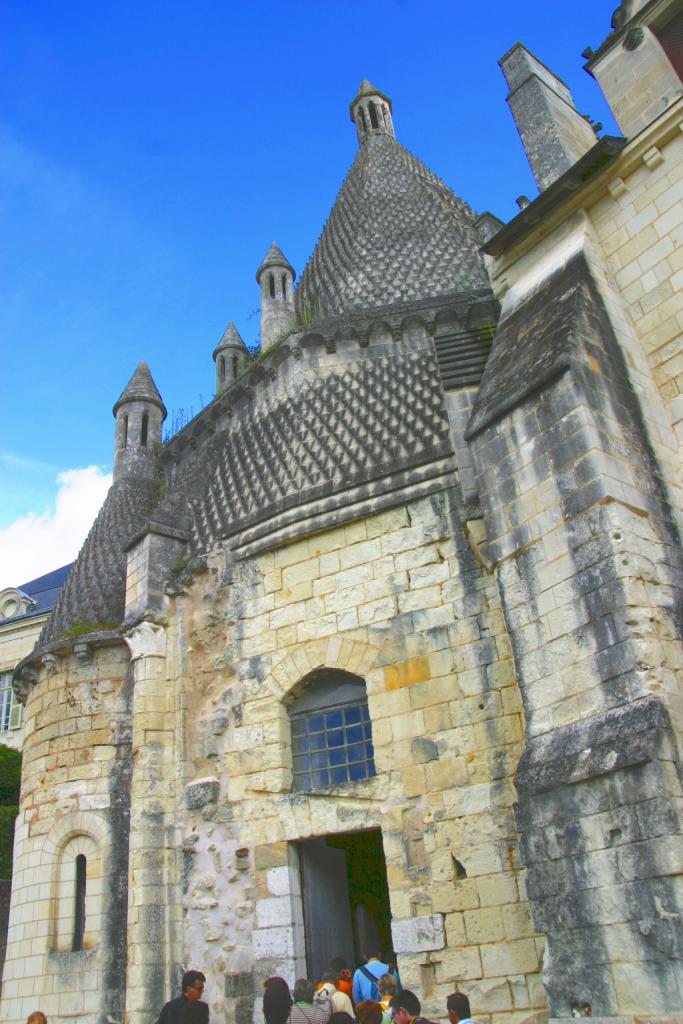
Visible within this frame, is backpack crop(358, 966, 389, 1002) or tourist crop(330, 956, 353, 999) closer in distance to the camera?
backpack crop(358, 966, 389, 1002)

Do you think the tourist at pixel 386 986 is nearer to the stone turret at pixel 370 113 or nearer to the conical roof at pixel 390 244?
the conical roof at pixel 390 244

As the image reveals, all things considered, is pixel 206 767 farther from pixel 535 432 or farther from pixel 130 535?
pixel 535 432

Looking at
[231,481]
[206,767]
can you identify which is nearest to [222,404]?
[231,481]

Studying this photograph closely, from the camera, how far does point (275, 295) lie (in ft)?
Result: 41.1

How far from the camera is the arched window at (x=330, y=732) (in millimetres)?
7898

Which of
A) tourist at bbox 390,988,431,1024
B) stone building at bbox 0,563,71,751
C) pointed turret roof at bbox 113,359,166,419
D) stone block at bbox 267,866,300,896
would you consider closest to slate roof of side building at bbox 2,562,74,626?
stone building at bbox 0,563,71,751

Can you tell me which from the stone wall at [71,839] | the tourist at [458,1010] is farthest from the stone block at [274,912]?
the tourist at [458,1010]

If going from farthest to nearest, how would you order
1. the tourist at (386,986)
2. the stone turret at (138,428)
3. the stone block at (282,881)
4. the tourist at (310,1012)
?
the stone turret at (138,428), the stone block at (282,881), the tourist at (386,986), the tourist at (310,1012)

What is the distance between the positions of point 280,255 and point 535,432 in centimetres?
802

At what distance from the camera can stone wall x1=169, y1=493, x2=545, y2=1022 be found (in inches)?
261

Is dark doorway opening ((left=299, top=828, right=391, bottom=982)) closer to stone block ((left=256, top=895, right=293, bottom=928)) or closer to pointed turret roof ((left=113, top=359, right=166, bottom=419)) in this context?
stone block ((left=256, top=895, right=293, bottom=928))

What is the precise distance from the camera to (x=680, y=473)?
6.51 meters

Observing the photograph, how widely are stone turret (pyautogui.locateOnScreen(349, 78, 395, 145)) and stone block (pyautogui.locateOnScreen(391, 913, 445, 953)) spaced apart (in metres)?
14.7

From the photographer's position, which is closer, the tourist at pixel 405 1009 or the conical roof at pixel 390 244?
the tourist at pixel 405 1009
